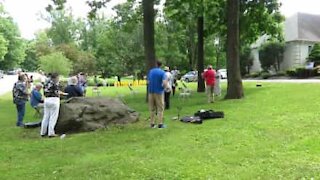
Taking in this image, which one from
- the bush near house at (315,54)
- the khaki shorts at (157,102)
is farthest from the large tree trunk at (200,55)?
the bush near house at (315,54)

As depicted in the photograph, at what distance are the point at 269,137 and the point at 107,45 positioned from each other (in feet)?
164

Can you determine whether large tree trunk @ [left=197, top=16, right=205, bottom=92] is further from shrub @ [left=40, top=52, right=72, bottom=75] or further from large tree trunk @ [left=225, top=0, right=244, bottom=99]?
shrub @ [left=40, top=52, right=72, bottom=75]

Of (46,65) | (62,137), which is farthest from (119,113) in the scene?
(46,65)

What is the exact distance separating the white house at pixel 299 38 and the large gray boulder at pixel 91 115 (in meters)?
46.9

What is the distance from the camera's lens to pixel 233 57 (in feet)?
70.3

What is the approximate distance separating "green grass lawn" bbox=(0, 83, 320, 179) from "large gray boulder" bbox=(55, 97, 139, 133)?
55 cm

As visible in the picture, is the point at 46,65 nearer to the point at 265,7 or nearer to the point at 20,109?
the point at 265,7

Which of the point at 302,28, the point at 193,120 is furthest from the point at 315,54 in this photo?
the point at 193,120

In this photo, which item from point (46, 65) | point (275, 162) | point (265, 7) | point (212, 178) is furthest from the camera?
point (46, 65)

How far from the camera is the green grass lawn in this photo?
798 cm

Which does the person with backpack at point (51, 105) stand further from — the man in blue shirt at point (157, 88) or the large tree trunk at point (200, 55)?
the large tree trunk at point (200, 55)

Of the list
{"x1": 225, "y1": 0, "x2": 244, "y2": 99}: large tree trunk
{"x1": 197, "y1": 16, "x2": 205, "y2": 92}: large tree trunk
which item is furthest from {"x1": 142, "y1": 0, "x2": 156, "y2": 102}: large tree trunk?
{"x1": 197, "y1": 16, "x2": 205, "y2": 92}: large tree trunk

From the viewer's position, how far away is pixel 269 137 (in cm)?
1077

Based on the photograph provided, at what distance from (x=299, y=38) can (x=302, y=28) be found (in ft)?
9.38
